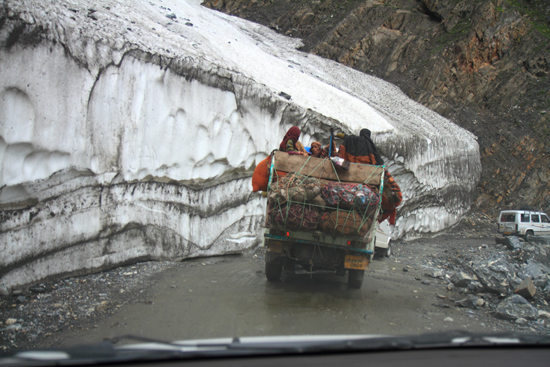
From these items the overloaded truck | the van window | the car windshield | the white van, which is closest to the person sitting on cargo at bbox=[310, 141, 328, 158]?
the car windshield

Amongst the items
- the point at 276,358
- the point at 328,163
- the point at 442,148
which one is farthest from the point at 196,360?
the point at 442,148

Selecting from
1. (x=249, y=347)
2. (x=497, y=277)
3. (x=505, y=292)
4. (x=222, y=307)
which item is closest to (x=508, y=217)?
(x=497, y=277)

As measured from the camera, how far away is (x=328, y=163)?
18.3 feet

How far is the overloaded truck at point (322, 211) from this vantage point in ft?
16.1

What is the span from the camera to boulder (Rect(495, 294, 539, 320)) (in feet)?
16.3

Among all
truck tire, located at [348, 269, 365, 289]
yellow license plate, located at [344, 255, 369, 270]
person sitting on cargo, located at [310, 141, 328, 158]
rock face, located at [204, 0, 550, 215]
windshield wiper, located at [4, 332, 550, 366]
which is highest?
rock face, located at [204, 0, 550, 215]

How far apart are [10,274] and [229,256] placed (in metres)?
3.88

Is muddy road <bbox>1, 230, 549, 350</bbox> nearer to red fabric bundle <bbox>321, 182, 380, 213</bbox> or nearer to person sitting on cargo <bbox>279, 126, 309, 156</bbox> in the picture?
red fabric bundle <bbox>321, 182, 380, 213</bbox>

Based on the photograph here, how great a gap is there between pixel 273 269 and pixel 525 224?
13.2 meters

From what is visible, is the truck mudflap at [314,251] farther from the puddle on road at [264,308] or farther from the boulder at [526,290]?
the boulder at [526,290]

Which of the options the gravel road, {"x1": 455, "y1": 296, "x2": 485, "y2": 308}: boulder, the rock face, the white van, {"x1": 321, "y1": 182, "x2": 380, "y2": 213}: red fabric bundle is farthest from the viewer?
Result: the rock face

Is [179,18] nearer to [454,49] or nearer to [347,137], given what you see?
[347,137]

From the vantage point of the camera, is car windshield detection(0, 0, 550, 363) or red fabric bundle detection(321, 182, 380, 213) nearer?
car windshield detection(0, 0, 550, 363)

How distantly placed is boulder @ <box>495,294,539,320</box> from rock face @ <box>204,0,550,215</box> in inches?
577
